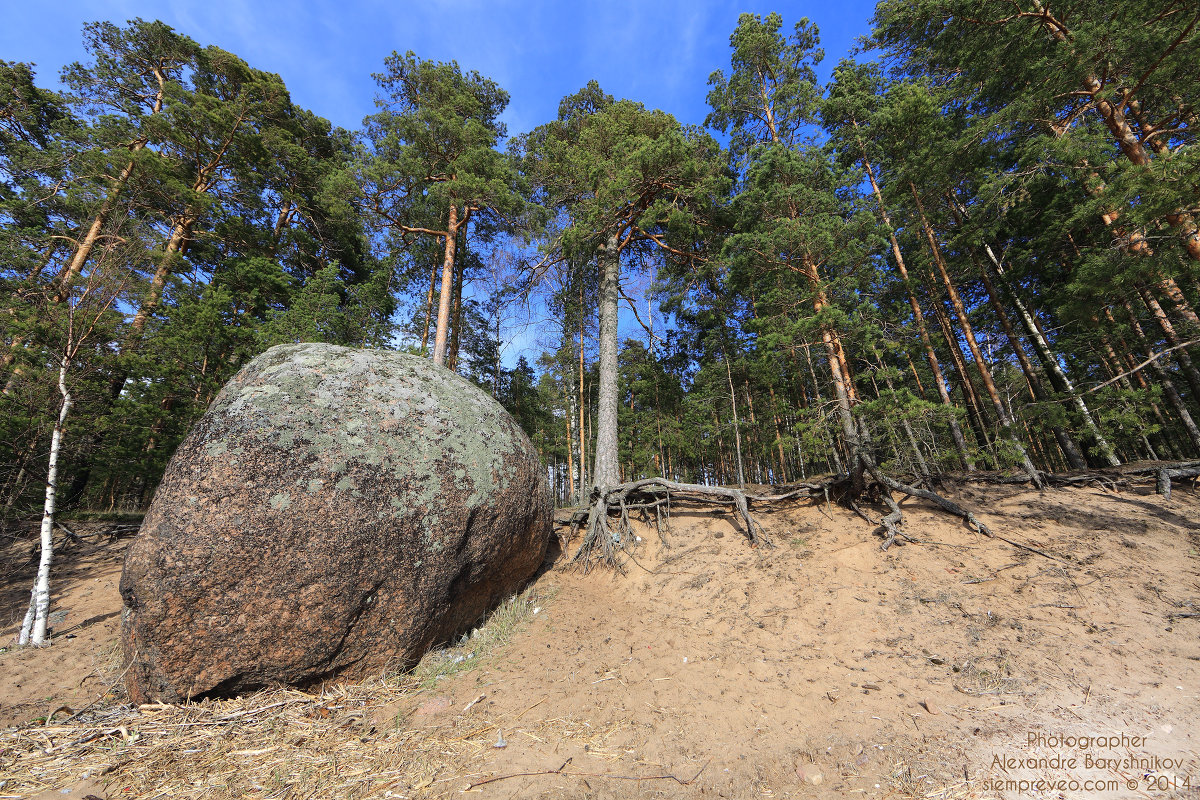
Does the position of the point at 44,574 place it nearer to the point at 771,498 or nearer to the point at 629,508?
the point at 629,508

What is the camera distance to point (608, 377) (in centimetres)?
868

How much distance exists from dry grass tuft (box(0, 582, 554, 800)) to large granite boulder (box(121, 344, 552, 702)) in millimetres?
232

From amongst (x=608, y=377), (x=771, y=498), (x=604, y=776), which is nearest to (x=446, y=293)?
(x=608, y=377)

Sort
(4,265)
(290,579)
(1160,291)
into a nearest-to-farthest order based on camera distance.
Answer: (290,579) < (1160,291) < (4,265)

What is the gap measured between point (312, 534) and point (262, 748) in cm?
152

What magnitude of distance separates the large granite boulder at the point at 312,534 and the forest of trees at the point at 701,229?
358 centimetres

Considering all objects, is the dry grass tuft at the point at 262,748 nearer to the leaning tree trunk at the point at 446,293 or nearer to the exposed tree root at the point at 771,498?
the exposed tree root at the point at 771,498

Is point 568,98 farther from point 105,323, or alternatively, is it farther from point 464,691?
point 464,691

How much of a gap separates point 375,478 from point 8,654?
510 centimetres

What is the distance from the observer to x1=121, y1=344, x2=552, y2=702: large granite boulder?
3309 millimetres

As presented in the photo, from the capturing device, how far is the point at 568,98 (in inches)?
432

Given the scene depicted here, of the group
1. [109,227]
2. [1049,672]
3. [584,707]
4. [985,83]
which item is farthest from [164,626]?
[985,83]

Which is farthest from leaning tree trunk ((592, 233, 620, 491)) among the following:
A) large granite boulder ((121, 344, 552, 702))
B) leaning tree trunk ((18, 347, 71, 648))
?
leaning tree trunk ((18, 347, 71, 648))

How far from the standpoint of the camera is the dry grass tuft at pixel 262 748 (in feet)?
8.27
